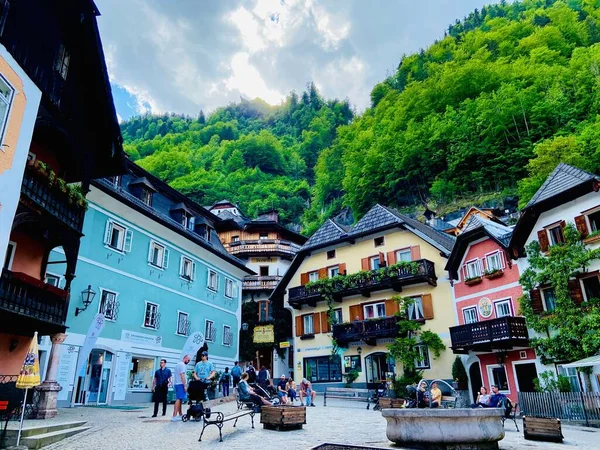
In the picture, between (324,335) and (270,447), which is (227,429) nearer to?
(270,447)

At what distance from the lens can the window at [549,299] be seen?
2031 cm

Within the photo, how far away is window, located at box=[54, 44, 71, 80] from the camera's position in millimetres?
12091

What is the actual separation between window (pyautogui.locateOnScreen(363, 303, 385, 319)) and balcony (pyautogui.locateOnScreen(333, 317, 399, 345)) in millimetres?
1347

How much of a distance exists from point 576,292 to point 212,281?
66.4 ft

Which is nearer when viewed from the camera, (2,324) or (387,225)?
(2,324)

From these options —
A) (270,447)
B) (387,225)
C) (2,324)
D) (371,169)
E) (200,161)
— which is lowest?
(270,447)

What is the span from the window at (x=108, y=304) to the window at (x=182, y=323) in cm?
519

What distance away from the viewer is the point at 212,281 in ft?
94.3

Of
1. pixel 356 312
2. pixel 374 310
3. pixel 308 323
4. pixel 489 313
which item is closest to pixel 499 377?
pixel 489 313

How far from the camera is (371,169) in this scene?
5091 cm

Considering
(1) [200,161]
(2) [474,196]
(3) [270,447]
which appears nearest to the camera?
(3) [270,447]

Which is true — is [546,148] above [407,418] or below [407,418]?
above

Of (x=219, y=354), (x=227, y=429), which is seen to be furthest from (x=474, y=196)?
(x=227, y=429)

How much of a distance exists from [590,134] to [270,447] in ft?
130
